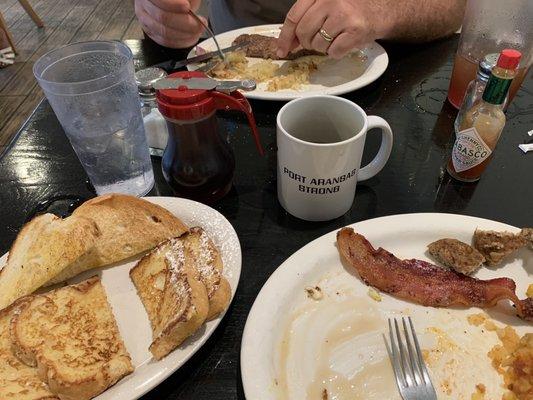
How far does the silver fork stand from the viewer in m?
0.69

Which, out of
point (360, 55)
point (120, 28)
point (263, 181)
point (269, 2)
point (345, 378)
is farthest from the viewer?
point (120, 28)

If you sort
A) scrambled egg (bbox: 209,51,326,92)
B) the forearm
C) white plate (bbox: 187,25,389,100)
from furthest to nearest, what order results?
the forearm
scrambled egg (bbox: 209,51,326,92)
white plate (bbox: 187,25,389,100)

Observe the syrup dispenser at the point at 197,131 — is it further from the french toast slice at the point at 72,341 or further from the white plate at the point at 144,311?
the french toast slice at the point at 72,341

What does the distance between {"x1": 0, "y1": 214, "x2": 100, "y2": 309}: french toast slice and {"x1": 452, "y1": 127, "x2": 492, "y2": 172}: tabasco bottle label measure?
0.90 metres

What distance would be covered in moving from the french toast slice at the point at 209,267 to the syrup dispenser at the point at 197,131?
196 mm

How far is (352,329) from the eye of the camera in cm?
78

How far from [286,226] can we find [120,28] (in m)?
3.98

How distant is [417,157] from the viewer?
1.21m

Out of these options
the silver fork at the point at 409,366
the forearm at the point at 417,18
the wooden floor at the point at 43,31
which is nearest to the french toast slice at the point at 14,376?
the silver fork at the point at 409,366

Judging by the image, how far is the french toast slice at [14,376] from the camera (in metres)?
0.65

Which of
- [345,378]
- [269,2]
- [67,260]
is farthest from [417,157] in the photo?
[269,2]

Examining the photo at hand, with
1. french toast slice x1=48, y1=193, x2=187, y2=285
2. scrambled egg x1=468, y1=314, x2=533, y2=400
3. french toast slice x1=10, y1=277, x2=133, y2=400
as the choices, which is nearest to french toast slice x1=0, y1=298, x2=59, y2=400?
french toast slice x1=10, y1=277, x2=133, y2=400

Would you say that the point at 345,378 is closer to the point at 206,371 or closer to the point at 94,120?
the point at 206,371

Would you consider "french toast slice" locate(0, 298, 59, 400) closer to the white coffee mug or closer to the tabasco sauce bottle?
the white coffee mug
